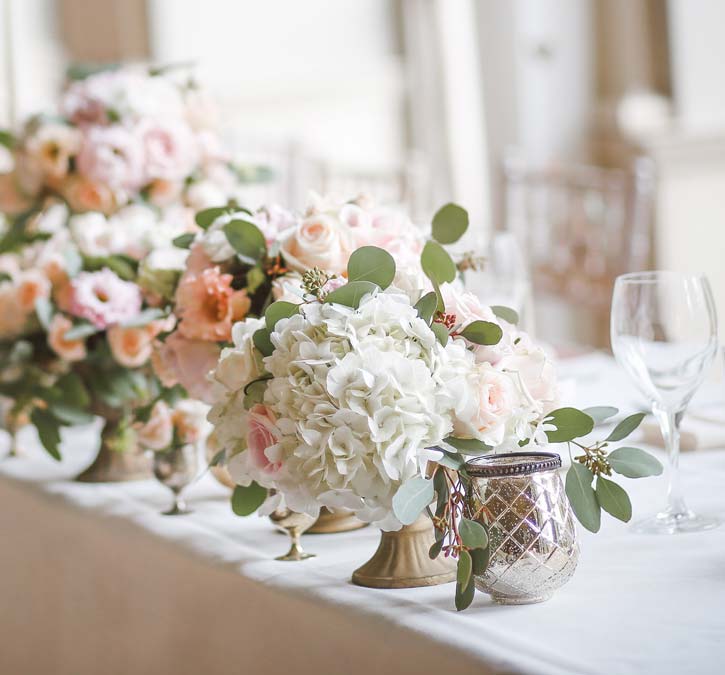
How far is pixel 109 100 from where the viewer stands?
141 centimetres

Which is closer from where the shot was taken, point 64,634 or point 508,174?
point 64,634

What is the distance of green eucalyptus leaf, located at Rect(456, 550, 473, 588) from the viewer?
2.25 ft

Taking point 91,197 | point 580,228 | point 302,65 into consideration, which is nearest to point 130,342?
point 91,197

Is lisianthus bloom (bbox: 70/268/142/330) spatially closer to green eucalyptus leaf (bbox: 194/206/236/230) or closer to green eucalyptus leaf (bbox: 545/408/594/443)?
green eucalyptus leaf (bbox: 194/206/236/230)

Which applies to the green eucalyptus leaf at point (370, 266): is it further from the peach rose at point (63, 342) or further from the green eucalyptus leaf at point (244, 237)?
the peach rose at point (63, 342)

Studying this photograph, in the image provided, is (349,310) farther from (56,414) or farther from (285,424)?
(56,414)

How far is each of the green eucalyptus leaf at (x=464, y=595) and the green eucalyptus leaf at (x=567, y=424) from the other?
122 millimetres

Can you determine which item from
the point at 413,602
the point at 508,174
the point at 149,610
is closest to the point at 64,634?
the point at 149,610

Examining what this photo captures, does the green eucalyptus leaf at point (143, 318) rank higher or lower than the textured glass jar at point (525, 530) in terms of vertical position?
higher

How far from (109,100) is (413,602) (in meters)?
0.91

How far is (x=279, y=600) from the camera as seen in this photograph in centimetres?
81

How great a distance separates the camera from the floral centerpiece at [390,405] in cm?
69

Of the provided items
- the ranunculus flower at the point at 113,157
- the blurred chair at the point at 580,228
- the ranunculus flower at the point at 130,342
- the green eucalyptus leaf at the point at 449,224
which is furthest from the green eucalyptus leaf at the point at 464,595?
the blurred chair at the point at 580,228

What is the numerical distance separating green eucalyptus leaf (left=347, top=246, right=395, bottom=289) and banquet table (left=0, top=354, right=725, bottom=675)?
0.22 metres
